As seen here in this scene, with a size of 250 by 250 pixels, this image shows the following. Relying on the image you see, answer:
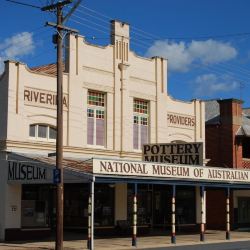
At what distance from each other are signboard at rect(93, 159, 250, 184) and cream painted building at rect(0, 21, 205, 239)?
3.80 meters

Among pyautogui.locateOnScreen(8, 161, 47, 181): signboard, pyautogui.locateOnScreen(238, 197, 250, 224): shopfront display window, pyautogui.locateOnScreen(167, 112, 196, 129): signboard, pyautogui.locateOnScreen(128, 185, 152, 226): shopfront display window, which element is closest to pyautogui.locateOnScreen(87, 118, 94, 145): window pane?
pyautogui.locateOnScreen(128, 185, 152, 226): shopfront display window

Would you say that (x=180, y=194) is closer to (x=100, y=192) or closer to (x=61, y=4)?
(x=100, y=192)

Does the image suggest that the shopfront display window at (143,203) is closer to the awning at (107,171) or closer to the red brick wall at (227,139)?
→ the awning at (107,171)

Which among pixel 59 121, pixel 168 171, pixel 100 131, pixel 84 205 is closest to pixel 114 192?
pixel 84 205

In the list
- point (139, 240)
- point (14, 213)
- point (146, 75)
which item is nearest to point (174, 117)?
point (146, 75)

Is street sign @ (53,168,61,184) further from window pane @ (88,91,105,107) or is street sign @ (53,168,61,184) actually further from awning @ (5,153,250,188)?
window pane @ (88,91,105,107)

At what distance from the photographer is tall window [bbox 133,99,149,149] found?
33531 millimetres

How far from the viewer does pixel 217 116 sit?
42656 mm

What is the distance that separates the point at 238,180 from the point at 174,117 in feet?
19.6

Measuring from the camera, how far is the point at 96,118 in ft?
103

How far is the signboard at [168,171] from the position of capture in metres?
24.6

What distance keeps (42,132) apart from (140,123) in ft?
22.9

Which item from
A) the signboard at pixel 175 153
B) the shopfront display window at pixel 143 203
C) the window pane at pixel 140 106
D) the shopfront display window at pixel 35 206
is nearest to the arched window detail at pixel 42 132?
the shopfront display window at pixel 35 206

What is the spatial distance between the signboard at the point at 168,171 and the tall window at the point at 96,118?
203 inches
